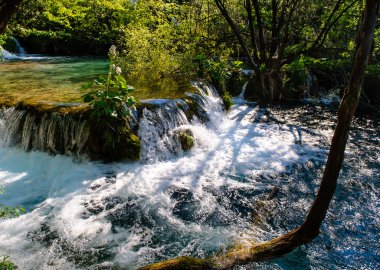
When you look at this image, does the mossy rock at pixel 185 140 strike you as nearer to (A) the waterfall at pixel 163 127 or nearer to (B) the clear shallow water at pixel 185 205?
(A) the waterfall at pixel 163 127

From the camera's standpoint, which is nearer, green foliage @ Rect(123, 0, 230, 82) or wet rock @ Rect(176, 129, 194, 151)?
wet rock @ Rect(176, 129, 194, 151)

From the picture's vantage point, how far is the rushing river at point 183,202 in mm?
4926

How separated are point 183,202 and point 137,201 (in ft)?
3.01

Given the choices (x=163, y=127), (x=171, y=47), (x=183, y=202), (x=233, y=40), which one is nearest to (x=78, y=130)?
(x=163, y=127)

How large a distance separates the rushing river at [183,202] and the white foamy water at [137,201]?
0.02 m

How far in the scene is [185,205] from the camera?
6.36 meters

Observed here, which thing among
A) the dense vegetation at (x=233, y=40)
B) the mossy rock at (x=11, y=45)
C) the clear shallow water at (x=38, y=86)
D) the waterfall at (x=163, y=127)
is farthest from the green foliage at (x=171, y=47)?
the mossy rock at (x=11, y=45)

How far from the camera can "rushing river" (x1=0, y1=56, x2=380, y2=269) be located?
4926 millimetres

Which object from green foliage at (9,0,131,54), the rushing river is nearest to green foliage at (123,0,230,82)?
the rushing river

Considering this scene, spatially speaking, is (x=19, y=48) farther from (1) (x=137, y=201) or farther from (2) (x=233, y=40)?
(1) (x=137, y=201)

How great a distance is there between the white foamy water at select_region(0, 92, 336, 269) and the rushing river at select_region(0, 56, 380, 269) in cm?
2

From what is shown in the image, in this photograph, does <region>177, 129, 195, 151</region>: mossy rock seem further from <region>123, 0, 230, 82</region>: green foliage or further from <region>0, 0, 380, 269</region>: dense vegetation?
<region>123, 0, 230, 82</region>: green foliage

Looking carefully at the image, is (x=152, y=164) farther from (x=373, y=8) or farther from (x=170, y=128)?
(x=373, y=8)

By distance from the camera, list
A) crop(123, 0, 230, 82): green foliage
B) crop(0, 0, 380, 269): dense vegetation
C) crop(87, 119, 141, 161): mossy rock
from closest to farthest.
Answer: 1. crop(0, 0, 380, 269): dense vegetation
2. crop(87, 119, 141, 161): mossy rock
3. crop(123, 0, 230, 82): green foliage
